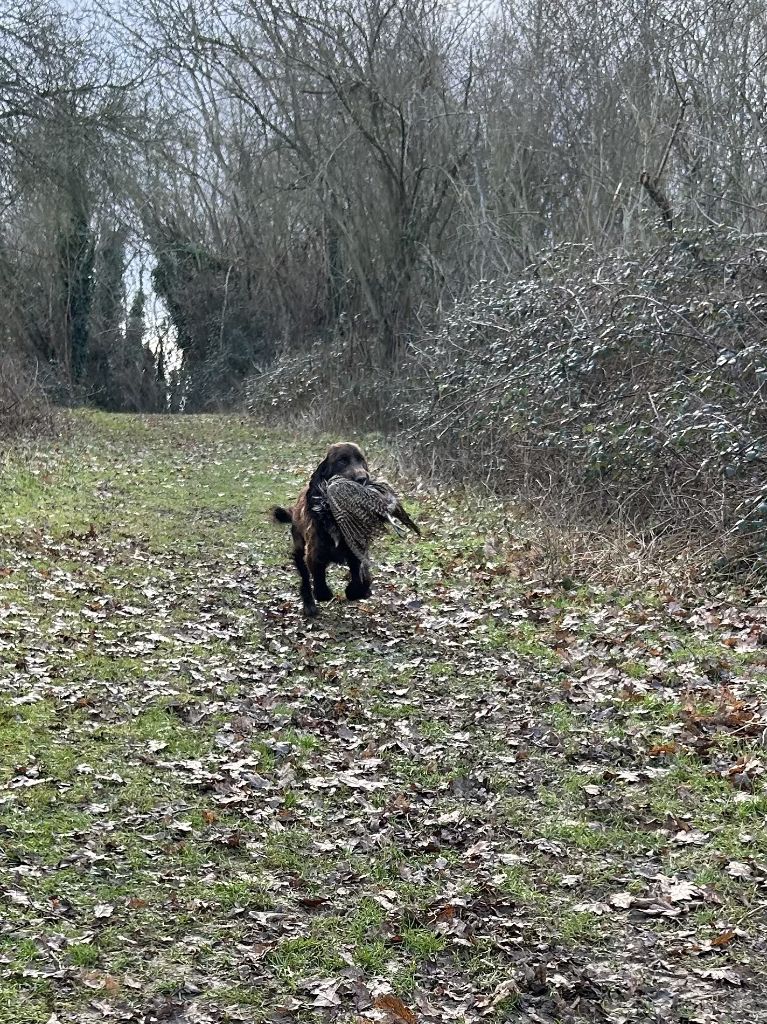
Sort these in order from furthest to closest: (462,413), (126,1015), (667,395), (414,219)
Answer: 1. (414,219)
2. (462,413)
3. (667,395)
4. (126,1015)

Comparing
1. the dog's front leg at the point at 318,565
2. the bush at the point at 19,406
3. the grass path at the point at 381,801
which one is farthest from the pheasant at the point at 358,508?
the bush at the point at 19,406

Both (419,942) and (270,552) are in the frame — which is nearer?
(419,942)

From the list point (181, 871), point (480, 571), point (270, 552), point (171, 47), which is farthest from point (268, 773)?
point (171, 47)

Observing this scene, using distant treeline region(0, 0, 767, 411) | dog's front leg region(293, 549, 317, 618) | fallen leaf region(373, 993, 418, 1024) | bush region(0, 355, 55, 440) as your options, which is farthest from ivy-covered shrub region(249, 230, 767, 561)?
bush region(0, 355, 55, 440)

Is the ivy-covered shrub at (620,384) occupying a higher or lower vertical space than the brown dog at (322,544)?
higher

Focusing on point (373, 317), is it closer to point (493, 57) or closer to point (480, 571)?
point (493, 57)

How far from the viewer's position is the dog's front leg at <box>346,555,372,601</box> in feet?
29.8

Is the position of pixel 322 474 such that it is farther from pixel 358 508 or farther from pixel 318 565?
pixel 318 565

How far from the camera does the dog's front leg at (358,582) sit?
9.07m

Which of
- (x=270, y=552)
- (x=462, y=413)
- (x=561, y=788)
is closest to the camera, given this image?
(x=561, y=788)

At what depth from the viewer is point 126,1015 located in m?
3.66

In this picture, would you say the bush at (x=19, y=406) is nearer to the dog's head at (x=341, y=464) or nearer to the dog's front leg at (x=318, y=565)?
the dog's front leg at (x=318, y=565)

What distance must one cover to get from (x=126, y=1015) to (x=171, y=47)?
24.1 meters

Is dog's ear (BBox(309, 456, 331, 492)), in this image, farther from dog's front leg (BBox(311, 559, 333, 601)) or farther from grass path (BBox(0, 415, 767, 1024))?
grass path (BBox(0, 415, 767, 1024))
